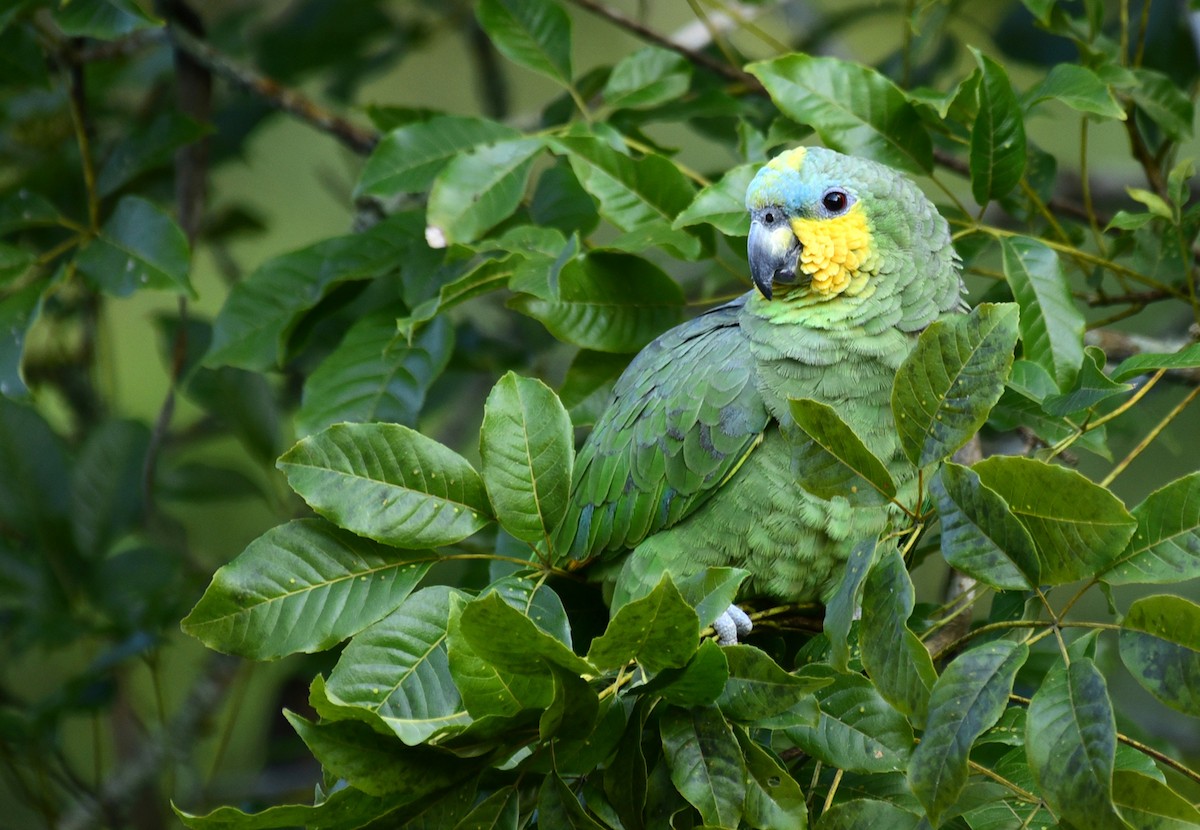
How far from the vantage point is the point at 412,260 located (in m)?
1.65

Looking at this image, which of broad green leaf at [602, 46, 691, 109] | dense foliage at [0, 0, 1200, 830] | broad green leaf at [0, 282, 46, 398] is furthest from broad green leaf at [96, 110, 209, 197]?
broad green leaf at [602, 46, 691, 109]

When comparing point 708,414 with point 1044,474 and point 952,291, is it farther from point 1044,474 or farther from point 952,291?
point 1044,474

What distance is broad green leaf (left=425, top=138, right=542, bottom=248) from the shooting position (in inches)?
60.7

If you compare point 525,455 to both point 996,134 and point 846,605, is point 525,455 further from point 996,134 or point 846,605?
point 996,134

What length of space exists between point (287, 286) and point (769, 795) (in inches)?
46.0

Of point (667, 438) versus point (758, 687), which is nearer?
point (758, 687)

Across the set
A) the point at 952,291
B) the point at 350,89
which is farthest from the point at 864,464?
the point at 350,89

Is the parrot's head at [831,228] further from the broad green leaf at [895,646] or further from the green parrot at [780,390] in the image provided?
the broad green leaf at [895,646]

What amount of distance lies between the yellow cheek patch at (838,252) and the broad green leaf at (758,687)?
0.64m

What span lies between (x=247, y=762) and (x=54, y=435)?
1.54m

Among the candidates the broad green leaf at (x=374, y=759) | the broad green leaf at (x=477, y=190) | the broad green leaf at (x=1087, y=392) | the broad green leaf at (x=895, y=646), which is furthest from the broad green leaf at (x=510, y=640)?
the broad green leaf at (x=477, y=190)

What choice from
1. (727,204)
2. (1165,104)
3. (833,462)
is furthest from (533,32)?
(833,462)

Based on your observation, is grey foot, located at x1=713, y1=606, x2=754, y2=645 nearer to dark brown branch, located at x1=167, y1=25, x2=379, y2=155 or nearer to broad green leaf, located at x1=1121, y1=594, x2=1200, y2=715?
broad green leaf, located at x1=1121, y1=594, x2=1200, y2=715

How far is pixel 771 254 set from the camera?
1.40 m
